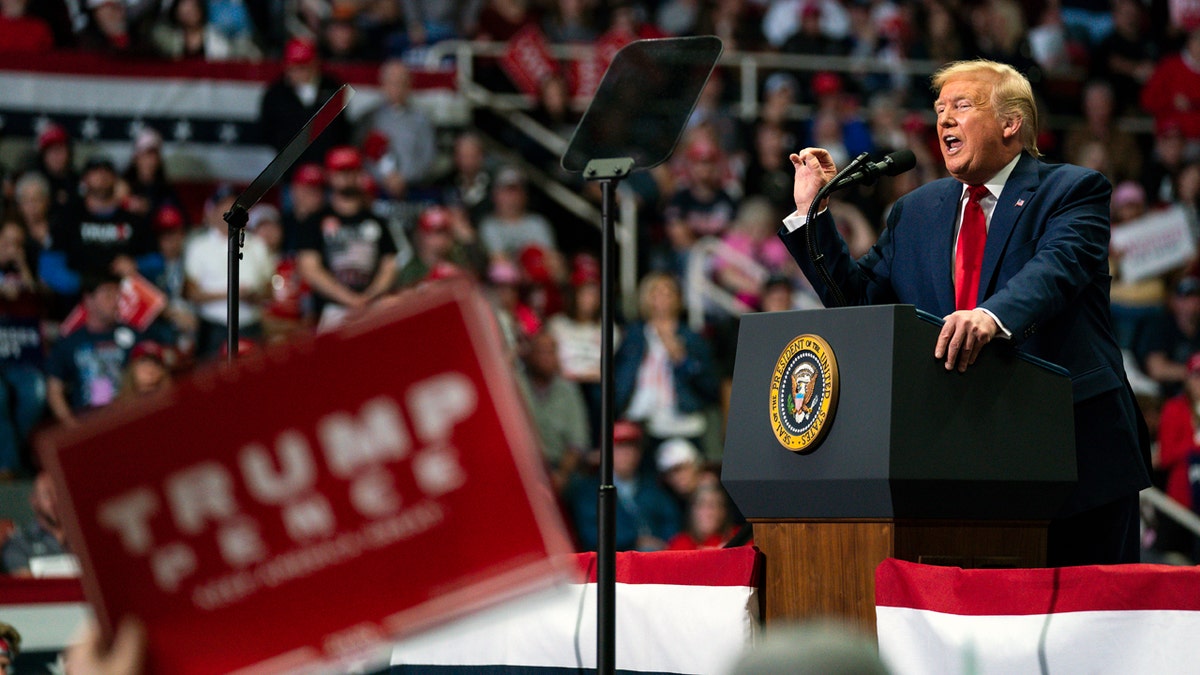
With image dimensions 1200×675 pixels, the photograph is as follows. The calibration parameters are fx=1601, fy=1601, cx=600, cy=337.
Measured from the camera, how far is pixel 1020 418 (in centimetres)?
293

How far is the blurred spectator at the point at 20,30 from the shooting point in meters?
9.71

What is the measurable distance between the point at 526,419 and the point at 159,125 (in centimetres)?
908

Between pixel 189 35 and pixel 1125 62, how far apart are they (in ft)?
23.8

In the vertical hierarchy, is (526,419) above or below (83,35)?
below

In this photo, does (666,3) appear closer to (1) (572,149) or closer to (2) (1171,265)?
(2) (1171,265)

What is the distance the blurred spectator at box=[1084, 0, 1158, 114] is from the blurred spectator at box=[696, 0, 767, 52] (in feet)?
9.37

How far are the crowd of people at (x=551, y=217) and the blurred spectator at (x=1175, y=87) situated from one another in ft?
0.08

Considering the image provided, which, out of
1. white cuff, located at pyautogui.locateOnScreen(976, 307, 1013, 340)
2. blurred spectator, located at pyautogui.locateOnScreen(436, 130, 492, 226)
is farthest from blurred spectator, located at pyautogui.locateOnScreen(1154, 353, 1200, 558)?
white cuff, located at pyautogui.locateOnScreen(976, 307, 1013, 340)

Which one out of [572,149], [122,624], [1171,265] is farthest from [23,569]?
[1171,265]

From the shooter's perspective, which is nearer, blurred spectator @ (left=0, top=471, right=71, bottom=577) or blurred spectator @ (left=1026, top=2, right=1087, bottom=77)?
blurred spectator @ (left=0, top=471, right=71, bottom=577)

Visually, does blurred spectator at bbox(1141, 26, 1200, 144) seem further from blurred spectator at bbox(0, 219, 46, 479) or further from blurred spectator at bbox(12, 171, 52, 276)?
blurred spectator at bbox(0, 219, 46, 479)

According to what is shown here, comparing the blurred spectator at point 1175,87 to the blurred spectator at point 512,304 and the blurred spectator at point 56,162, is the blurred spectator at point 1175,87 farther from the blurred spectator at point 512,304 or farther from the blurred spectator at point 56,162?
the blurred spectator at point 56,162

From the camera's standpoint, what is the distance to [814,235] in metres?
3.18

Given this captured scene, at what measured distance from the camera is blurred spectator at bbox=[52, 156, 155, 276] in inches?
321
